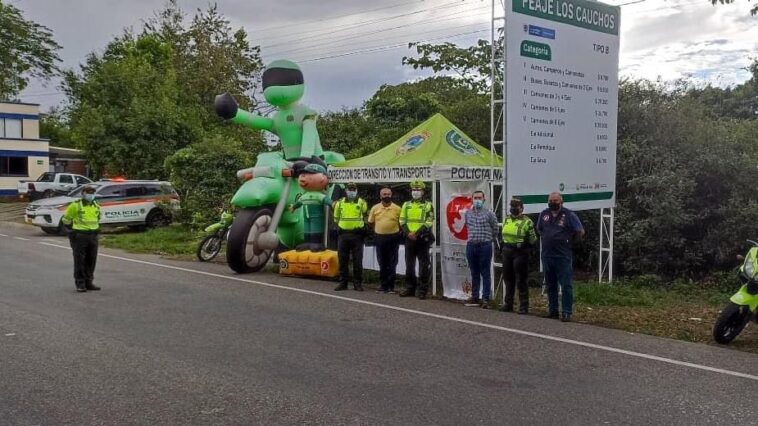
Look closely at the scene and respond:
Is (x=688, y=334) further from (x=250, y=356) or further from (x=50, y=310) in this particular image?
(x=50, y=310)

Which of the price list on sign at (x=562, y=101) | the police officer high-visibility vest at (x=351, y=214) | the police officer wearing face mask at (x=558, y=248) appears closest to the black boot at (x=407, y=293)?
the police officer high-visibility vest at (x=351, y=214)

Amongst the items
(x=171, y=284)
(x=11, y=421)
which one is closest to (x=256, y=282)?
(x=171, y=284)

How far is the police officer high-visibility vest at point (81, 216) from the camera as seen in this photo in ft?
37.3

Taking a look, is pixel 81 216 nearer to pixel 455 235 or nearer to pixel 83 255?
pixel 83 255

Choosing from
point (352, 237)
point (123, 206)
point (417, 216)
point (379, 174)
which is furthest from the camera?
point (123, 206)

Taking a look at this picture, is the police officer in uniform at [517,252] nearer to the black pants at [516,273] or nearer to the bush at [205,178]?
the black pants at [516,273]

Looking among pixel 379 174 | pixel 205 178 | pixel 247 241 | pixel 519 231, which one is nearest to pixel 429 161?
pixel 379 174

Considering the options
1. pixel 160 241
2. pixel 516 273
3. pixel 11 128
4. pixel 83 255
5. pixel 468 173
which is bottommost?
pixel 160 241

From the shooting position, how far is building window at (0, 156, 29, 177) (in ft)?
137

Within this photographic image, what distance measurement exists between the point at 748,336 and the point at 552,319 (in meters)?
2.34

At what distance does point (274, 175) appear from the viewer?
1455cm

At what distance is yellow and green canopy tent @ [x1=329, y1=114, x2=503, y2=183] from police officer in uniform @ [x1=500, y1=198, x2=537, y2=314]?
1641mm

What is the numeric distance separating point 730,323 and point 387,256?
5.34 meters

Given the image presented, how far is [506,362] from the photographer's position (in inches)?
269
